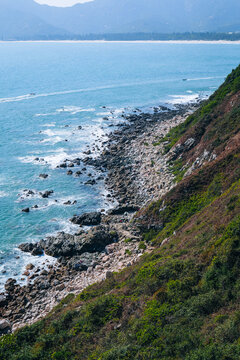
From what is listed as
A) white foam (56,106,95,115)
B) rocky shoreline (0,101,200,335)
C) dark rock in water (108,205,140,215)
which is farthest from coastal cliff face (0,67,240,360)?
white foam (56,106,95,115)

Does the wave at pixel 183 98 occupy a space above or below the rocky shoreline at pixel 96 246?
above

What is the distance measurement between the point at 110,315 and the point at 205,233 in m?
8.68

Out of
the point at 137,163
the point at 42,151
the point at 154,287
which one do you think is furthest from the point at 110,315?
the point at 42,151

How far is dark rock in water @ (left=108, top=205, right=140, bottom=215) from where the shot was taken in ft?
124

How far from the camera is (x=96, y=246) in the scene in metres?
31.8

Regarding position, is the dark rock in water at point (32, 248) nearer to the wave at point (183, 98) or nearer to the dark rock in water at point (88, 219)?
the dark rock in water at point (88, 219)

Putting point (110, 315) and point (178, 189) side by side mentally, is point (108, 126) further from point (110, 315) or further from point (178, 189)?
point (110, 315)

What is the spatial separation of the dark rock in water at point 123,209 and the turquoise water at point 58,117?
3.70 meters

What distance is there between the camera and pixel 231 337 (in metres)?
13.6

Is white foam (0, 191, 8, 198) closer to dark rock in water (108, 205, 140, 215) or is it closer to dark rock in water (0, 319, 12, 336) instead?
dark rock in water (108, 205, 140, 215)

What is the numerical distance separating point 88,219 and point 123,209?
4.37m

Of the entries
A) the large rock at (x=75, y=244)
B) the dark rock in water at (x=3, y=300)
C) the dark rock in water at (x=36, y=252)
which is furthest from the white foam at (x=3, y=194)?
the dark rock in water at (x=3, y=300)

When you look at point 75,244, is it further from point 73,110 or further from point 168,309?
point 73,110

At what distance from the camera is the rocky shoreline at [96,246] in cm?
2650
